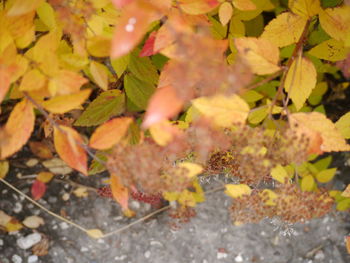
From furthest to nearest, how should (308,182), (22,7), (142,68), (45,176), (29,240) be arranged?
(45,176) → (29,240) → (308,182) → (142,68) → (22,7)

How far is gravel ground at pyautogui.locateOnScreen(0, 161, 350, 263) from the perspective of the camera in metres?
1.58

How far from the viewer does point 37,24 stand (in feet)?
3.42

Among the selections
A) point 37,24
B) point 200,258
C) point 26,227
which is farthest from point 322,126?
point 26,227

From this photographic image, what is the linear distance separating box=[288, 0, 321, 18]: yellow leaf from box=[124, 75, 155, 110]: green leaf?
A: 413 mm

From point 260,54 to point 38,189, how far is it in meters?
1.09

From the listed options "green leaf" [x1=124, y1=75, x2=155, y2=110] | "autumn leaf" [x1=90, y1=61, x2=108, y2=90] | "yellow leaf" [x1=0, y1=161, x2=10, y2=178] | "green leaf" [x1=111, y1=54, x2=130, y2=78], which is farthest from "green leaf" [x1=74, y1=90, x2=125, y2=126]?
"yellow leaf" [x1=0, y1=161, x2=10, y2=178]

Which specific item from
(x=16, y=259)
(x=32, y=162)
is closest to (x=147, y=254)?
(x=16, y=259)

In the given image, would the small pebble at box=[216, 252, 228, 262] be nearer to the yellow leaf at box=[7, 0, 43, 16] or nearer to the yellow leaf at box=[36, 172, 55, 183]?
the yellow leaf at box=[36, 172, 55, 183]

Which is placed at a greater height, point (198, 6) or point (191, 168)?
point (198, 6)

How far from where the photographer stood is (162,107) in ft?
2.06

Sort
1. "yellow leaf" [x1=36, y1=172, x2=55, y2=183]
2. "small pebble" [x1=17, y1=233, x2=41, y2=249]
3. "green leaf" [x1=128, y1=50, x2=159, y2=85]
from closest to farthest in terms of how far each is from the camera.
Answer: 1. "green leaf" [x1=128, y1=50, x2=159, y2=85]
2. "small pebble" [x1=17, y1=233, x2=41, y2=249]
3. "yellow leaf" [x1=36, y1=172, x2=55, y2=183]

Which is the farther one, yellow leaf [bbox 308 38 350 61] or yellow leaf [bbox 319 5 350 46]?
yellow leaf [bbox 308 38 350 61]

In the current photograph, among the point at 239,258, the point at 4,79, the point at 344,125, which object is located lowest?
the point at 239,258

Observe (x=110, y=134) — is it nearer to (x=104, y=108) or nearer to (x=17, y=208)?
(x=104, y=108)
